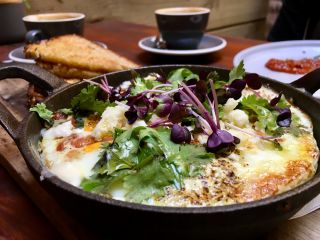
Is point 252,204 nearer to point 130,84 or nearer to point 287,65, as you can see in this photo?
point 130,84

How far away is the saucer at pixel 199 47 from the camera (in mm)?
1917

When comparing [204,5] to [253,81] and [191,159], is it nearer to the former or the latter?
[253,81]

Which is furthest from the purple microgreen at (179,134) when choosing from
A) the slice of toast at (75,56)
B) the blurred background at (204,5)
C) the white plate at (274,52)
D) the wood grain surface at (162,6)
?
the wood grain surface at (162,6)

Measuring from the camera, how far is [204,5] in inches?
183

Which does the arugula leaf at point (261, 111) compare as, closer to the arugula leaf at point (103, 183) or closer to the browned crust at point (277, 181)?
the browned crust at point (277, 181)

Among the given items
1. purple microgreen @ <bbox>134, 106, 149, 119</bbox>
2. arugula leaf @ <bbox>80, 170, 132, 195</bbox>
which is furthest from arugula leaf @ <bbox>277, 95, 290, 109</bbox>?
arugula leaf @ <bbox>80, 170, 132, 195</bbox>

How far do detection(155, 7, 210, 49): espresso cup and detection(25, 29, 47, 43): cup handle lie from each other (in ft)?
2.04

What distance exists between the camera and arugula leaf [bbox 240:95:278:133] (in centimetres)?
92

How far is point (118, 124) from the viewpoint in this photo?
2.99 feet

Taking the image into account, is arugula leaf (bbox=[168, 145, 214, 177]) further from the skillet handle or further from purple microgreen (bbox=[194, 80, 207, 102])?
the skillet handle

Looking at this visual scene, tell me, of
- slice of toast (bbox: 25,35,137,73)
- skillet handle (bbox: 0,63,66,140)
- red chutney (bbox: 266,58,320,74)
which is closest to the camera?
skillet handle (bbox: 0,63,66,140)

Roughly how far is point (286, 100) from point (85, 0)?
9.60 ft

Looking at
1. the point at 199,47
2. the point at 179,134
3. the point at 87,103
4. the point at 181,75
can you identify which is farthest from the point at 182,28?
the point at 179,134

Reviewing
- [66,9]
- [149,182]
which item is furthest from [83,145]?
[66,9]
